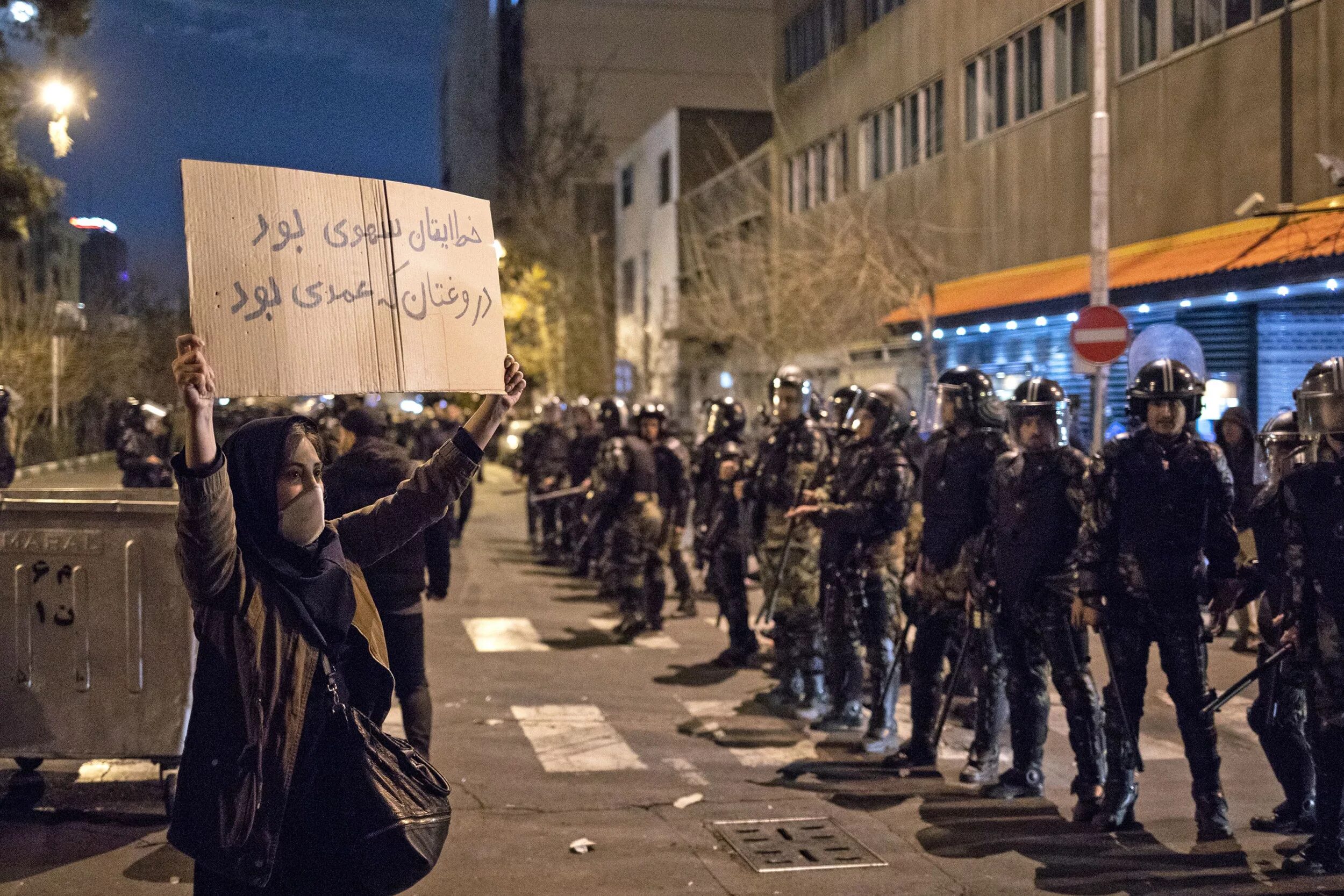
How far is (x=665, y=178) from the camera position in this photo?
4909 centimetres

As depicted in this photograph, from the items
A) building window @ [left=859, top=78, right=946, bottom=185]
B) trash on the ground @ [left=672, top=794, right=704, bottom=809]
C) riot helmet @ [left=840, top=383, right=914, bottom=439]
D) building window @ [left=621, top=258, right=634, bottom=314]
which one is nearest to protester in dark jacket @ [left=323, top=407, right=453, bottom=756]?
trash on the ground @ [left=672, top=794, right=704, bottom=809]

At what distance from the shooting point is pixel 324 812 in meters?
3.35

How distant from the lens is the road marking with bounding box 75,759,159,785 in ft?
24.1

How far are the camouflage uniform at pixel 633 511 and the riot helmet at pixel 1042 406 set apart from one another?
5946 millimetres

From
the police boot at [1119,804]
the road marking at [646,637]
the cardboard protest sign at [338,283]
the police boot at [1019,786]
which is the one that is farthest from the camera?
the road marking at [646,637]

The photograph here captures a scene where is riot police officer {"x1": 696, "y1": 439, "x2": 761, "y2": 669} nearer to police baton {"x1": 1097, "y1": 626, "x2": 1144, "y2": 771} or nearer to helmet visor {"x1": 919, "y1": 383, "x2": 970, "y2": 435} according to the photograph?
helmet visor {"x1": 919, "y1": 383, "x2": 970, "y2": 435}

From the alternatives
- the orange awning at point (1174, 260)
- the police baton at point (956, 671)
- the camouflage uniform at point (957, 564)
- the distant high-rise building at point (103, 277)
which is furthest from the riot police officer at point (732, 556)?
the distant high-rise building at point (103, 277)

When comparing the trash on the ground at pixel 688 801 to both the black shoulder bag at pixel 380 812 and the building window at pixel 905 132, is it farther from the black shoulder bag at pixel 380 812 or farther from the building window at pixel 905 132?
the building window at pixel 905 132

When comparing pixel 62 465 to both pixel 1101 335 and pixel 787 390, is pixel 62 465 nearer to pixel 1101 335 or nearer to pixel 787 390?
pixel 1101 335

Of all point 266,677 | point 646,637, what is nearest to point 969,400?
point 266,677

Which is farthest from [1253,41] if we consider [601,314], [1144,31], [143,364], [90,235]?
[90,235]

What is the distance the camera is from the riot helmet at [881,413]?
848 centimetres

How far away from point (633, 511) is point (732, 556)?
62.3 inches

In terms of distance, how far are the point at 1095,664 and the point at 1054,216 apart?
11845 mm
